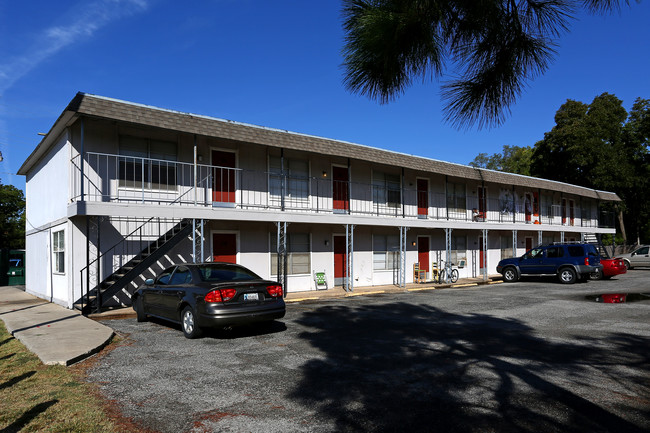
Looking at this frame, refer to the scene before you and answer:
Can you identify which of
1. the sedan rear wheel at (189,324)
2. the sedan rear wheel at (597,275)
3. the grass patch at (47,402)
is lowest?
the sedan rear wheel at (597,275)

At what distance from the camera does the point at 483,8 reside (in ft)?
12.1

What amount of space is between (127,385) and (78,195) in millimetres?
8893

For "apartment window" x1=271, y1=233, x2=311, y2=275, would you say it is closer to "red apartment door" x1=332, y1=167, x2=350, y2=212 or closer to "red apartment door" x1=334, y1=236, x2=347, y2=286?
"red apartment door" x1=334, y1=236, x2=347, y2=286

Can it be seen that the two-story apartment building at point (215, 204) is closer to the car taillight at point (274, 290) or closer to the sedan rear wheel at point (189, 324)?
the sedan rear wheel at point (189, 324)

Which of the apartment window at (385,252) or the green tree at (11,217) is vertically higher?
the green tree at (11,217)

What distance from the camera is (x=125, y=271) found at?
12.5 m

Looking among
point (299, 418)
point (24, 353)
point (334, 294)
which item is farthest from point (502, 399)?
point (334, 294)

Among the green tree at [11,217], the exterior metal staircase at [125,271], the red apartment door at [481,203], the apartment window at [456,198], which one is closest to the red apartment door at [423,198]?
the apartment window at [456,198]

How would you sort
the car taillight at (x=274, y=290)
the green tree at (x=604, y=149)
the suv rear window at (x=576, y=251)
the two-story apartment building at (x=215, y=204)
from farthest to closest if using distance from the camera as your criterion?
the green tree at (x=604, y=149)
the suv rear window at (x=576, y=251)
the two-story apartment building at (x=215, y=204)
the car taillight at (x=274, y=290)

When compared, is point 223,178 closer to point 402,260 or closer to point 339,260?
point 339,260

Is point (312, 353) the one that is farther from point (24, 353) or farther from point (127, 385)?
point (24, 353)

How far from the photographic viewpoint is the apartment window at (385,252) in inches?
805

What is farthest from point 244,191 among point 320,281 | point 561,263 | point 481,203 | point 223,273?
point 481,203

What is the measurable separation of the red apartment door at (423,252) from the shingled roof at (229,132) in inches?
142
